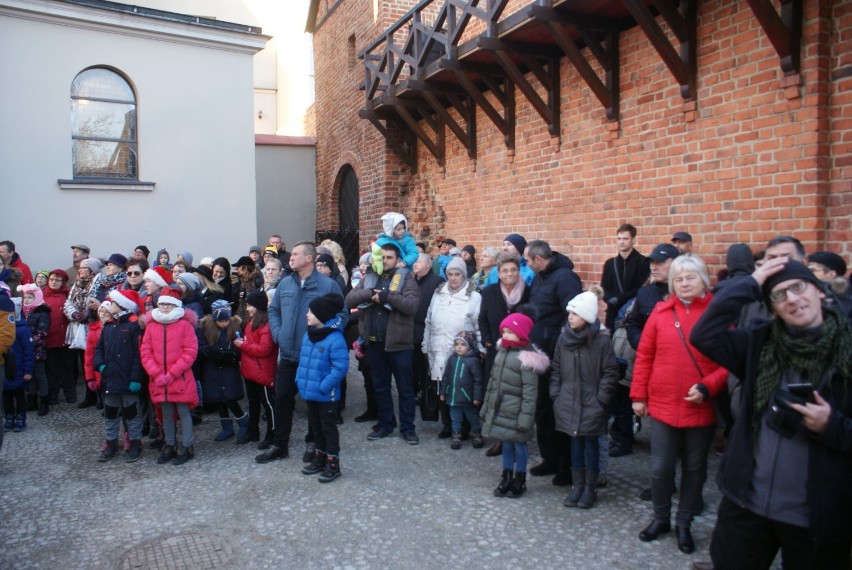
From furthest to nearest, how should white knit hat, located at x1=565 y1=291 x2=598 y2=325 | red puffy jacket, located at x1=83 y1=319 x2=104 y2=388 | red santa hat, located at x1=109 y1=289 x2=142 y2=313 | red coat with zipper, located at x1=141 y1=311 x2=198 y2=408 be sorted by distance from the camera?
red puffy jacket, located at x1=83 y1=319 x2=104 y2=388, red santa hat, located at x1=109 y1=289 x2=142 y2=313, red coat with zipper, located at x1=141 y1=311 x2=198 y2=408, white knit hat, located at x1=565 y1=291 x2=598 y2=325

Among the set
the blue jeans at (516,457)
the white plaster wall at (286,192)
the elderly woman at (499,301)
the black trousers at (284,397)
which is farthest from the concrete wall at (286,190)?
the blue jeans at (516,457)

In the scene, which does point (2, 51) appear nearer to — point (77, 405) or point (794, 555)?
point (77, 405)

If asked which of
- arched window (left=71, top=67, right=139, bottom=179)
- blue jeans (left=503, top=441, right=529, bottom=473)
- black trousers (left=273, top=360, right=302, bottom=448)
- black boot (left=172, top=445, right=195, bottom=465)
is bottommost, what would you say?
black boot (left=172, top=445, right=195, bottom=465)

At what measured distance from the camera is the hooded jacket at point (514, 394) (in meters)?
4.61

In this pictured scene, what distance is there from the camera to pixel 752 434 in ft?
8.42

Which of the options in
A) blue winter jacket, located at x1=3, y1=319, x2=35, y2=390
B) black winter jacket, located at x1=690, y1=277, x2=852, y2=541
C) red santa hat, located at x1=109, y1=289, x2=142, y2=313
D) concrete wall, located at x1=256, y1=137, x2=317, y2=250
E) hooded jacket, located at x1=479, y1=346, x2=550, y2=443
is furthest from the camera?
concrete wall, located at x1=256, y1=137, x2=317, y2=250

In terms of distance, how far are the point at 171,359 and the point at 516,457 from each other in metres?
3.00

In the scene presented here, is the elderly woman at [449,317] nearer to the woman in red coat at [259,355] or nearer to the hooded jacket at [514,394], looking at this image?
the hooded jacket at [514,394]

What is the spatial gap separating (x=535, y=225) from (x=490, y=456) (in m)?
3.71

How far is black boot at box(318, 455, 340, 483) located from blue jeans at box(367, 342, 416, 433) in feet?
3.71

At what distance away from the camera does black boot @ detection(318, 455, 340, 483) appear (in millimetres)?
5040

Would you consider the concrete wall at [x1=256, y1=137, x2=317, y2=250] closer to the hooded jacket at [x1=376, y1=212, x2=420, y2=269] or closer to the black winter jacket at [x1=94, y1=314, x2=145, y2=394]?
the hooded jacket at [x1=376, y1=212, x2=420, y2=269]

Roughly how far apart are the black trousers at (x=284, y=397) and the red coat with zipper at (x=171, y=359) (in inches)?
29.7

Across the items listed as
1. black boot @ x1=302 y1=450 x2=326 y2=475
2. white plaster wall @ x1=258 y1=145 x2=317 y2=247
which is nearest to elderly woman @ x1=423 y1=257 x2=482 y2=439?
black boot @ x1=302 y1=450 x2=326 y2=475
